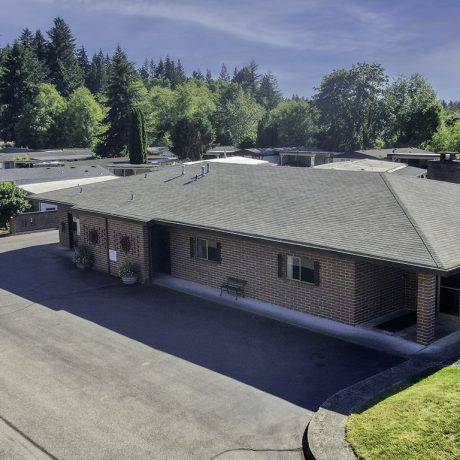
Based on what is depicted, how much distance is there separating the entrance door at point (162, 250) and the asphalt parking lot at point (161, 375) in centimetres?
243

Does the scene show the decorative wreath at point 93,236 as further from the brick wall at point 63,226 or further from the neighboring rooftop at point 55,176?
the neighboring rooftop at point 55,176

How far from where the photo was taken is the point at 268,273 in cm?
1866

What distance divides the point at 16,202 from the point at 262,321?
23.8 metres

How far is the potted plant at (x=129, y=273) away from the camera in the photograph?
21984mm

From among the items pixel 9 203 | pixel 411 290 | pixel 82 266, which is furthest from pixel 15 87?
pixel 411 290

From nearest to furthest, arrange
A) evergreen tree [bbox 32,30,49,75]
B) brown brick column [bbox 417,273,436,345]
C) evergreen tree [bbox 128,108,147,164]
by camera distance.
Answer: brown brick column [bbox 417,273,436,345] < evergreen tree [bbox 128,108,147,164] < evergreen tree [bbox 32,30,49,75]

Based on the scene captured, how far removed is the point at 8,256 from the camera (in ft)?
91.3

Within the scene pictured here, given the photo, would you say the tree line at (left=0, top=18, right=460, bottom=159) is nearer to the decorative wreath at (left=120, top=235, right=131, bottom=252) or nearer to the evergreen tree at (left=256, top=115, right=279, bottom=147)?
the evergreen tree at (left=256, top=115, right=279, bottom=147)

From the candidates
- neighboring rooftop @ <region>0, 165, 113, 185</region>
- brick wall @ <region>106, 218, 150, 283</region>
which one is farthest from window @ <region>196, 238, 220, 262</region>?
neighboring rooftop @ <region>0, 165, 113, 185</region>

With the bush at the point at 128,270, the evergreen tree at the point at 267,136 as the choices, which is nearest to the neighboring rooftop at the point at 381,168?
the bush at the point at 128,270

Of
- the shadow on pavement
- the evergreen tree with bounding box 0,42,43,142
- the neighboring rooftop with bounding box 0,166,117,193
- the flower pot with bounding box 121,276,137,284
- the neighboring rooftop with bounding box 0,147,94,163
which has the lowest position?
the shadow on pavement

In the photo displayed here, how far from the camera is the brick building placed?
15.4 metres

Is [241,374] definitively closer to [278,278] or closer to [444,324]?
[278,278]

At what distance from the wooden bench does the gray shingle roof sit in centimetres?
213
